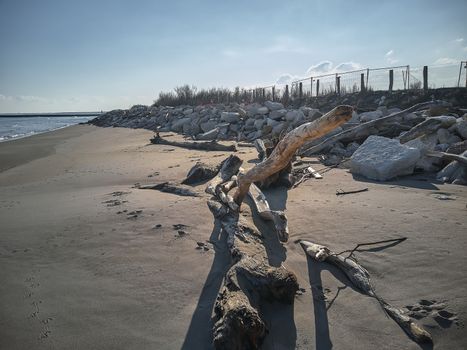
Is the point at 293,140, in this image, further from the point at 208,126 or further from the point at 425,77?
the point at 425,77

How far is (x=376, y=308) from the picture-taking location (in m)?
2.12

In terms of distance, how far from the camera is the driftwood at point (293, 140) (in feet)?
Answer: 7.80

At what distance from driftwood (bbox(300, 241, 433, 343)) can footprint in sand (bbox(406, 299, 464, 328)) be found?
0.11 meters

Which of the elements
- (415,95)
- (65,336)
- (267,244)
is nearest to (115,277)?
(65,336)

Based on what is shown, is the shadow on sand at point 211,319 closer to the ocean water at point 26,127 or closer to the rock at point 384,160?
the rock at point 384,160

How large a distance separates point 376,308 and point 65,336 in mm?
2133

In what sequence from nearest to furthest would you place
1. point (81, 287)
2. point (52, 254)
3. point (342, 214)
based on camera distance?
1. point (81, 287)
2. point (52, 254)
3. point (342, 214)

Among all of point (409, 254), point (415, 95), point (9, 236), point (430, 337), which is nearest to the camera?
point (430, 337)

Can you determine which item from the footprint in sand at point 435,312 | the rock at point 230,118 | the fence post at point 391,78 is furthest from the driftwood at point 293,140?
the fence post at point 391,78

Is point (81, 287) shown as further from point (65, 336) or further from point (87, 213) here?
point (87, 213)

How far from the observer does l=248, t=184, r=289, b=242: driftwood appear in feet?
10.2

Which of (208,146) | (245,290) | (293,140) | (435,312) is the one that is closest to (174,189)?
(293,140)

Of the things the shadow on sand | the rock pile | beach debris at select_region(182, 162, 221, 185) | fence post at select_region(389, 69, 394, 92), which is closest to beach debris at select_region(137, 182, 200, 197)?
Result: beach debris at select_region(182, 162, 221, 185)

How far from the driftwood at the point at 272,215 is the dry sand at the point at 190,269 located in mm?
127
